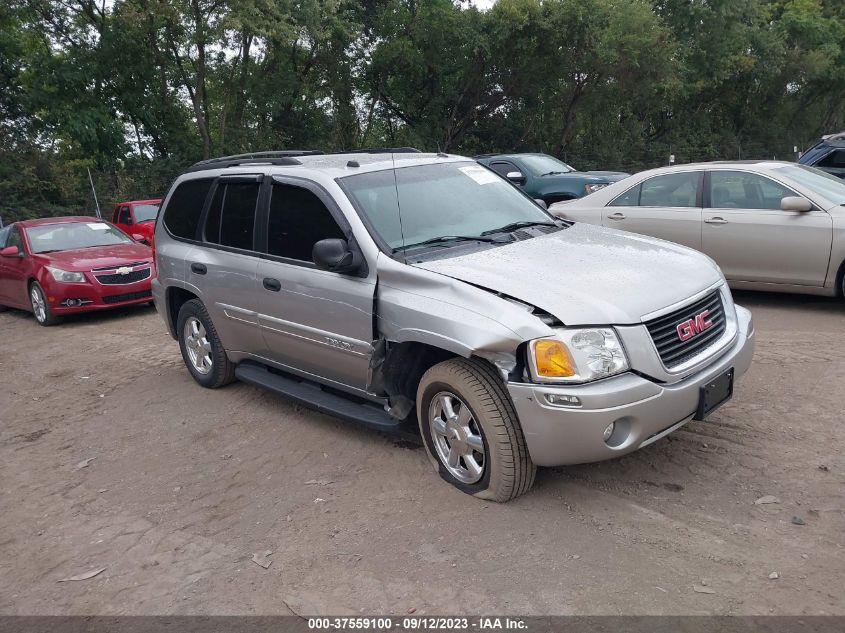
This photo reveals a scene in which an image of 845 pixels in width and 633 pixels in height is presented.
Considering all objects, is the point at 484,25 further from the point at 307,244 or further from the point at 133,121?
the point at 307,244

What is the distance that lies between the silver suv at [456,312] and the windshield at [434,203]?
14 mm

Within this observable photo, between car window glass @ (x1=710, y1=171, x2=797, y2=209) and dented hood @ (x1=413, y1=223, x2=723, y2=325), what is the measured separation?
323 centimetres

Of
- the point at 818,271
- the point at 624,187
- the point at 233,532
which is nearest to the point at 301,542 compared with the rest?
the point at 233,532

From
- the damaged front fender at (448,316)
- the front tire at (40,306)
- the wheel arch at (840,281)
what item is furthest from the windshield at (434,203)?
the front tire at (40,306)

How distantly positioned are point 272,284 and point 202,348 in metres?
1.57

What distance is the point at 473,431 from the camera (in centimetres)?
402

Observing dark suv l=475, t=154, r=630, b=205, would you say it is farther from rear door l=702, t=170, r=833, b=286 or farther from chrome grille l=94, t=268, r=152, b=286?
chrome grille l=94, t=268, r=152, b=286

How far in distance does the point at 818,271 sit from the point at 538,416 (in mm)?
4709

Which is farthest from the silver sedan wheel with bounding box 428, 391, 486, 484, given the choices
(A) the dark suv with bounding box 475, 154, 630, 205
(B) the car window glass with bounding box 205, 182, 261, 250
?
(A) the dark suv with bounding box 475, 154, 630, 205

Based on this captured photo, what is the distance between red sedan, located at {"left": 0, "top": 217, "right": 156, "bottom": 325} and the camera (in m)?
9.98

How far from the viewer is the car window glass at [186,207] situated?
20.1ft

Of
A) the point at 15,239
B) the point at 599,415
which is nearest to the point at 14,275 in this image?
the point at 15,239

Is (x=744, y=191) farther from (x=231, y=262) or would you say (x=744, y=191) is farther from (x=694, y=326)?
(x=231, y=262)

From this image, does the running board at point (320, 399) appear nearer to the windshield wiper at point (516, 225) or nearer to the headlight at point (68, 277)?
the windshield wiper at point (516, 225)
